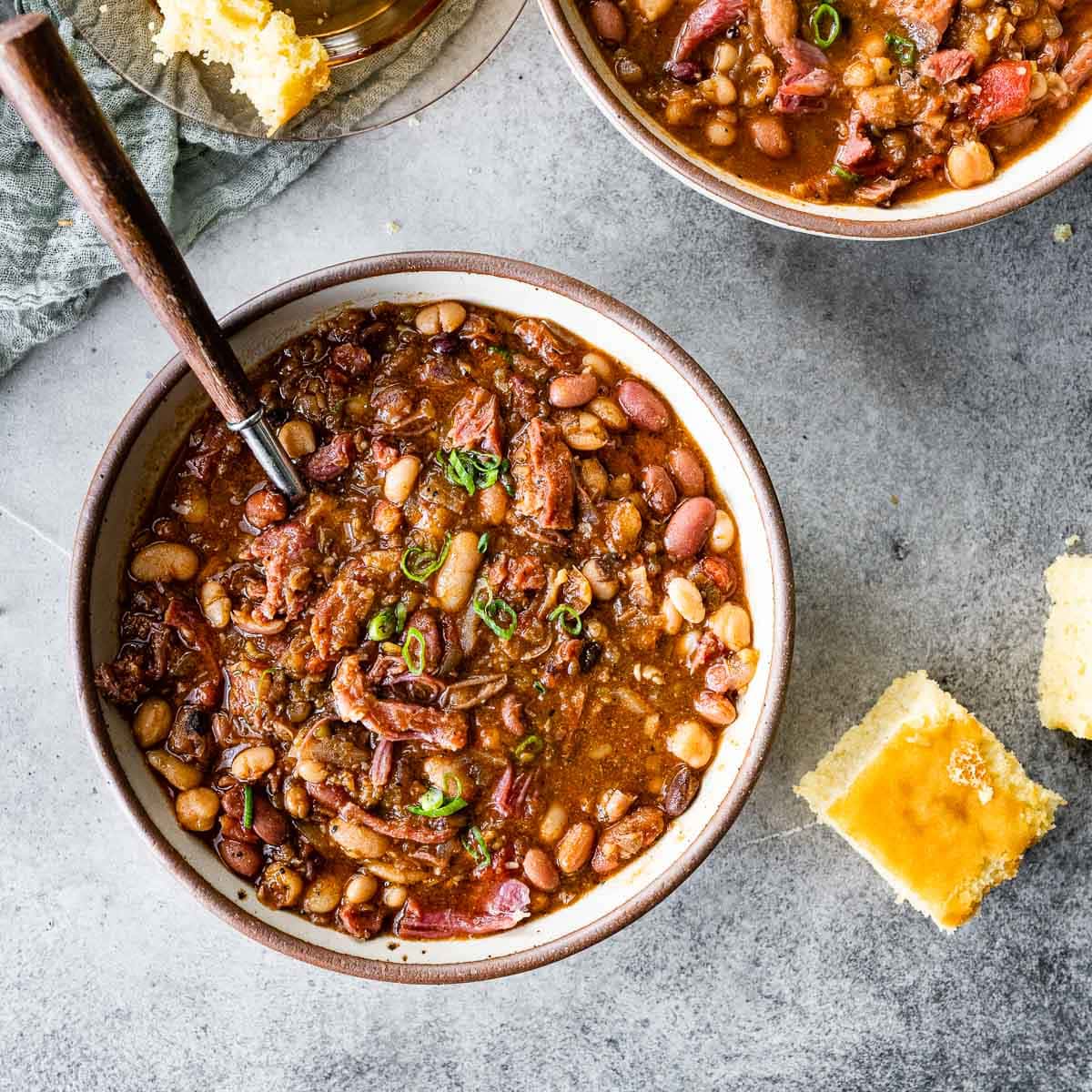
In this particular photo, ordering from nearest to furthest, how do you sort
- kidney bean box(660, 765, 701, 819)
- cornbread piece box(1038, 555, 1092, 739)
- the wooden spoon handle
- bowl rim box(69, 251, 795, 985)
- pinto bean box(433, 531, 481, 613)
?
the wooden spoon handle, bowl rim box(69, 251, 795, 985), pinto bean box(433, 531, 481, 613), kidney bean box(660, 765, 701, 819), cornbread piece box(1038, 555, 1092, 739)

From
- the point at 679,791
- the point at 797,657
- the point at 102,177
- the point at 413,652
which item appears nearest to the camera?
the point at 102,177

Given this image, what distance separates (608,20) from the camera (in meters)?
3.02

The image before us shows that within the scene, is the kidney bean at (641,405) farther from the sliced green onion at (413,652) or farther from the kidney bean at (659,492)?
the sliced green onion at (413,652)

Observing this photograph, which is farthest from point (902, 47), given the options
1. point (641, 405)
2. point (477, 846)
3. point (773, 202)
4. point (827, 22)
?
point (477, 846)

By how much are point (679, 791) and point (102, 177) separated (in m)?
1.99

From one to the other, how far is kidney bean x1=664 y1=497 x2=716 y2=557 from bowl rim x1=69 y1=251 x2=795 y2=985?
0.15m

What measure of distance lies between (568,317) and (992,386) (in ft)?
4.65

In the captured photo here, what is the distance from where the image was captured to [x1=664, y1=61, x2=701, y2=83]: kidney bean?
302cm

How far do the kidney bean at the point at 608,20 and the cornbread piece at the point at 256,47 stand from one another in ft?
2.44

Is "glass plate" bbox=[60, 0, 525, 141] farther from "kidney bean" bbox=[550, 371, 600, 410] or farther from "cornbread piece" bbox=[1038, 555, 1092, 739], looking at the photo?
"cornbread piece" bbox=[1038, 555, 1092, 739]

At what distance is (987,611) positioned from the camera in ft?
11.5

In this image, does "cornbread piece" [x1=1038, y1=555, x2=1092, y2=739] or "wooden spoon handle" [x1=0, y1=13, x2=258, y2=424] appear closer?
"wooden spoon handle" [x1=0, y1=13, x2=258, y2=424]

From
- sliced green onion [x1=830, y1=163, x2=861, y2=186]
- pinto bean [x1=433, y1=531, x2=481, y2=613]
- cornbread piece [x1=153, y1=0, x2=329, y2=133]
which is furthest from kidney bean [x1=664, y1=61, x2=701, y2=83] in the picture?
pinto bean [x1=433, y1=531, x2=481, y2=613]

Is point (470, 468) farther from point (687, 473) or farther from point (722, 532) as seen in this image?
point (722, 532)
